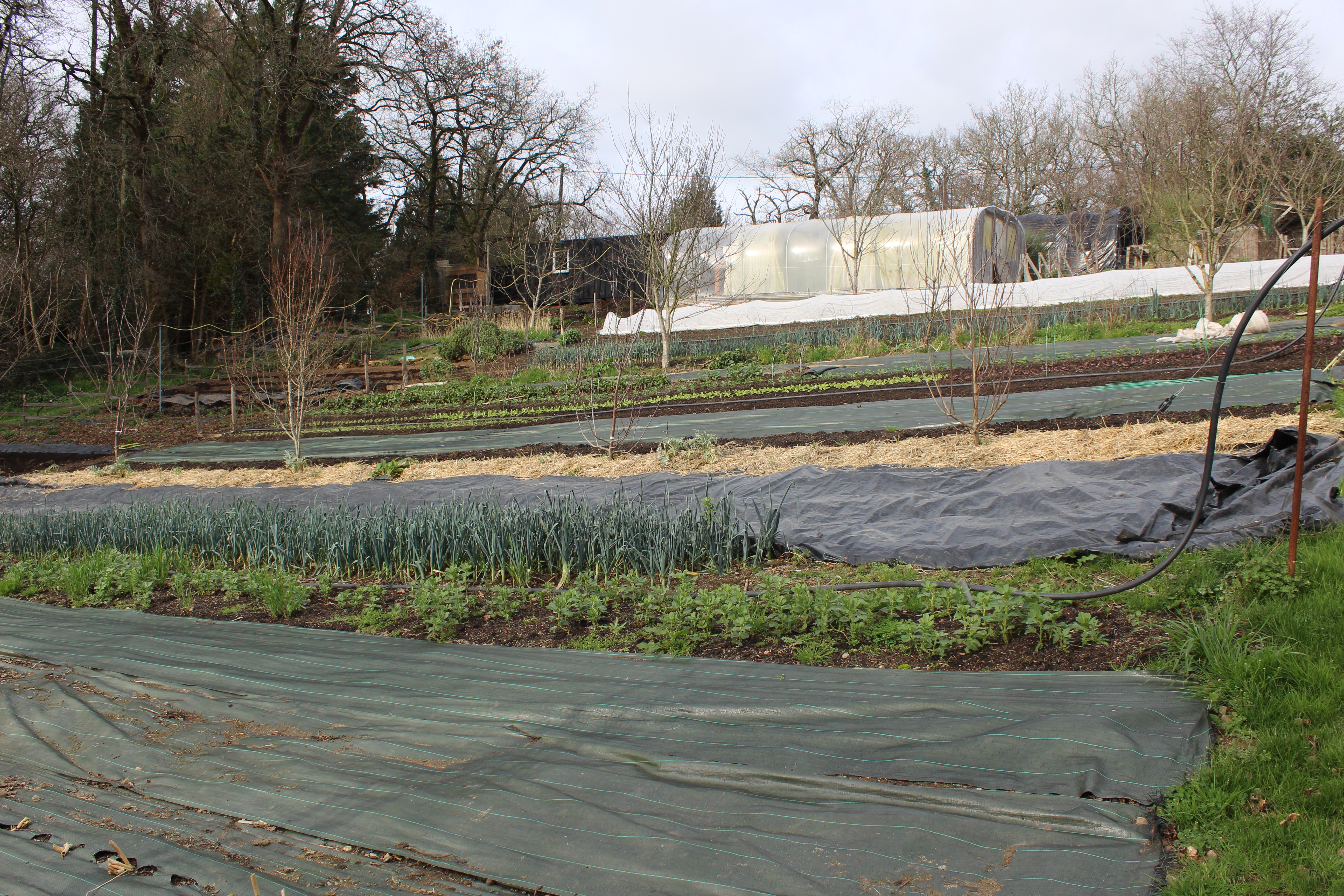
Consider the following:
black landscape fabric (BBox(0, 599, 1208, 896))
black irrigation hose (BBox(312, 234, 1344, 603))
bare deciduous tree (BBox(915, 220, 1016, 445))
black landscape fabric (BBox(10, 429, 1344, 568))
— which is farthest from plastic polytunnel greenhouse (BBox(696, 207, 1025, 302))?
black landscape fabric (BBox(0, 599, 1208, 896))

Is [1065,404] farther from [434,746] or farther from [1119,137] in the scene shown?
[1119,137]

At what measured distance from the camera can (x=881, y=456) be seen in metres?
6.70

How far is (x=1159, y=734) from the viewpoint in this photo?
7.39ft

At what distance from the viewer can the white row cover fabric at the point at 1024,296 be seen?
14609mm

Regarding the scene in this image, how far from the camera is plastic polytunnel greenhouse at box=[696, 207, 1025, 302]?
68.9ft

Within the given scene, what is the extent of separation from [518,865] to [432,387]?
1635cm

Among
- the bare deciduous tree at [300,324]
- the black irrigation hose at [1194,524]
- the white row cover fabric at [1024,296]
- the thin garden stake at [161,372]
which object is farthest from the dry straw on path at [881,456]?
the thin garden stake at [161,372]

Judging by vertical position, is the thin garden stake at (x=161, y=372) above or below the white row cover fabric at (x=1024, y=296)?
below

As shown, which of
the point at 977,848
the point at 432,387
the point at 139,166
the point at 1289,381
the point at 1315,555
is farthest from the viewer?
the point at 139,166

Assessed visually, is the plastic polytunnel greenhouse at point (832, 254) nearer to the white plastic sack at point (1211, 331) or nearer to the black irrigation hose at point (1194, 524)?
the white plastic sack at point (1211, 331)

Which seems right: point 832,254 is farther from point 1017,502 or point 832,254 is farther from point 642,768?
point 642,768

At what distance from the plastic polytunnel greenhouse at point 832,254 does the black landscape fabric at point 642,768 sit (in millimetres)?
17757

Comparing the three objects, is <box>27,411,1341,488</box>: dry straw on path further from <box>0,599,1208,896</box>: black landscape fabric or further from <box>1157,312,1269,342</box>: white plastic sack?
<box>1157,312,1269,342</box>: white plastic sack

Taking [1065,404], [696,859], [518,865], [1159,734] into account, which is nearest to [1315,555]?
[1159,734]
